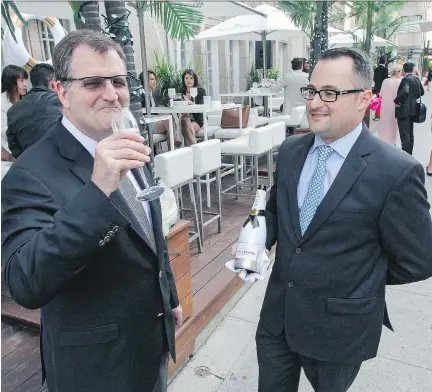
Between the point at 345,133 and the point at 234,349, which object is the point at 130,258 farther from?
the point at 234,349

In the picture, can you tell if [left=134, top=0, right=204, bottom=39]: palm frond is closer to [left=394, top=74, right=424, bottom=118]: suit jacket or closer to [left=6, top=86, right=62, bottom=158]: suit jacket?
[left=6, top=86, right=62, bottom=158]: suit jacket

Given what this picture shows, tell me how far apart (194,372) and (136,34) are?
863 centimetres

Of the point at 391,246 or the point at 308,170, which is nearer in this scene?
the point at 391,246

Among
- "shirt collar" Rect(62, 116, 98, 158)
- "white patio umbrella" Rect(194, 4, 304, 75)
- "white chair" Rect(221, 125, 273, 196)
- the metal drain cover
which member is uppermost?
"white patio umbrella" Rect(194, 4, 304, 75)

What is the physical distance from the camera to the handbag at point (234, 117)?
646cm

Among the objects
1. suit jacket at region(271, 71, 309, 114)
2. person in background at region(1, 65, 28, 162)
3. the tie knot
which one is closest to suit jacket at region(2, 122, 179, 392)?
the tie knot

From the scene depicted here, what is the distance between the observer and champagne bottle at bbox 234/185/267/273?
170 centimetres

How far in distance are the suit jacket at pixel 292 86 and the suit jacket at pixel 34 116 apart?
568 centimetres

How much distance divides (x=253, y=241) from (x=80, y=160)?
2.70ft

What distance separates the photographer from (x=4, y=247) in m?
1.13

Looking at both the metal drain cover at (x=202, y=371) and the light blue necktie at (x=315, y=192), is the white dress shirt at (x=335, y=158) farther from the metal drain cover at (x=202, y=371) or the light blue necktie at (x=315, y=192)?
the metal drain cover at (x=202, y=371)

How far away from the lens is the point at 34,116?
3.09 m

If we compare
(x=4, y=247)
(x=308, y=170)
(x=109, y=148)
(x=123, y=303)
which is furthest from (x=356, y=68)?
(x=4, y=247)

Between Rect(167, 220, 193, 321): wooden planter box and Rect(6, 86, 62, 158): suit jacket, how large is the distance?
1295 millimetres
